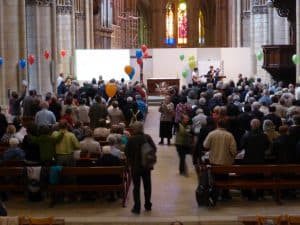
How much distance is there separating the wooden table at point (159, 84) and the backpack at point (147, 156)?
26820 millimetres

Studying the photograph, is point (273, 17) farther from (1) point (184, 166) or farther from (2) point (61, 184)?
(2) point (61, 184)

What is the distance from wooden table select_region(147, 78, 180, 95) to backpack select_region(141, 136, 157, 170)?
88.0ft

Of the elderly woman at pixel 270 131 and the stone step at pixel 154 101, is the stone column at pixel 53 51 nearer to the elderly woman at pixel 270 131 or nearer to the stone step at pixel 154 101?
the stone step at pixel 154 101

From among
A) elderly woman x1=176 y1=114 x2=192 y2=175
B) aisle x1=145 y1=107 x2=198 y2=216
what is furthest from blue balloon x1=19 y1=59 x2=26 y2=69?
elderly woman x1=176 y1=114 x2=192 y2=175

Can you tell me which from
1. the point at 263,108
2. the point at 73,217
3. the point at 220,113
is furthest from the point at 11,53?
the point at 73,217

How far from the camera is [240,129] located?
16.0 meters

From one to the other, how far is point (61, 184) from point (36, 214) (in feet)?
3.22

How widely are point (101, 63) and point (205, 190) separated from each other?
25879 mm

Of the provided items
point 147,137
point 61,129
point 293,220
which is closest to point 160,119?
point 61,129

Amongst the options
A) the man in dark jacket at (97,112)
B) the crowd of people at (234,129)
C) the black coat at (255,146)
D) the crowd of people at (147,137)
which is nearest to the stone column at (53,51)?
the crowd of people at (234,129)

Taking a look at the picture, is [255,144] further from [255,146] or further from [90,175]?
[90,175]

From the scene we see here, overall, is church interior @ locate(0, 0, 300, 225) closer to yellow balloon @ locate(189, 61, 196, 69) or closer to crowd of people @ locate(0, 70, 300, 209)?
crowd of people @ locate(0, 70, 300, 209)

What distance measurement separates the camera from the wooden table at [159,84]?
39.3 m

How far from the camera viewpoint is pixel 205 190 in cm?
1244
